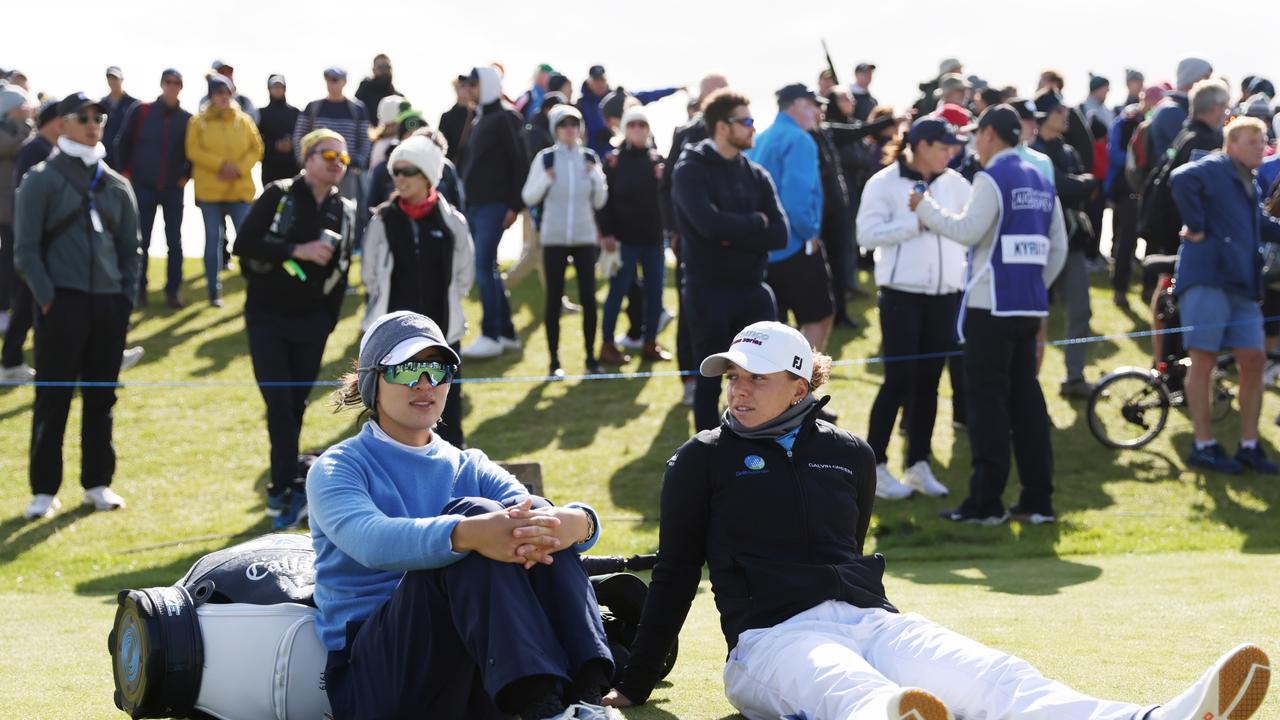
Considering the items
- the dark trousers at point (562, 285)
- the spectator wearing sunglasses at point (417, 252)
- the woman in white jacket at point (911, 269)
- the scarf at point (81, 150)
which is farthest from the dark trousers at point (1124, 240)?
the scarf at point (81, 150)

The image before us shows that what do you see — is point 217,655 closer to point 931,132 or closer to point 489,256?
point 931,132

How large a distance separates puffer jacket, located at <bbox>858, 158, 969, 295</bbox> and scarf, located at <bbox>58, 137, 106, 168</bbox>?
15.9 feet

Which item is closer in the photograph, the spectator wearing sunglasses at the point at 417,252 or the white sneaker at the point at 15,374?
the spectator wearing sunglasses at the point at 417,252

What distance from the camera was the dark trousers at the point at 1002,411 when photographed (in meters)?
9.66

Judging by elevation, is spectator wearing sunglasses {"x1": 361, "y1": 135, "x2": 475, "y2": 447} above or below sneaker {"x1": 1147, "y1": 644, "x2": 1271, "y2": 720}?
above

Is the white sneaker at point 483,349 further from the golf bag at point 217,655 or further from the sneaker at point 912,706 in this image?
the sneaker at point 912,706

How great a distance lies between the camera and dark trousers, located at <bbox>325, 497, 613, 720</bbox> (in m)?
4.20

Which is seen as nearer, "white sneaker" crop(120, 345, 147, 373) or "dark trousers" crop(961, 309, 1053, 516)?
"dark trousers" crop(961, 309, 1053, 516)

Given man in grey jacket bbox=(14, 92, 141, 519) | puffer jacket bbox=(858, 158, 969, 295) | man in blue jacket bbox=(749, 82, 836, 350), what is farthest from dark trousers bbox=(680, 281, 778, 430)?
man in grey jacket bbox=(14, 92, 141, 519)

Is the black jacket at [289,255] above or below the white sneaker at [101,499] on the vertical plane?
above

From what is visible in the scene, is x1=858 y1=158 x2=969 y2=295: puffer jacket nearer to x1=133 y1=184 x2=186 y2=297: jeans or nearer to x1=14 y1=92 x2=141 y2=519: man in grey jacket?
x1=14 y1=92 x2=141 y2=519: man in grey jacket

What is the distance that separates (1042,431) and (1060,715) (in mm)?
5725

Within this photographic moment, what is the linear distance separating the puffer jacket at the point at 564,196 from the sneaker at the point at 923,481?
403 cm

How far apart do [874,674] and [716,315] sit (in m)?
5.48
